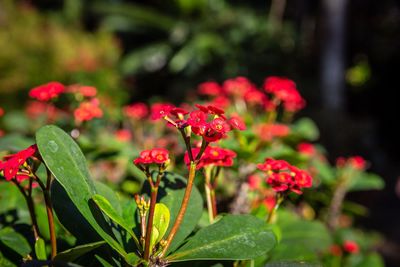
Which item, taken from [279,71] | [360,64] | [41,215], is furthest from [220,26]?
[41,215]

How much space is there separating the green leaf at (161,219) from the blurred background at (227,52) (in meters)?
6.21

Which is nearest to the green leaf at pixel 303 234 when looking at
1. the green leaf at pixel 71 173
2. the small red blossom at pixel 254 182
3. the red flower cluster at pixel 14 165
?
the small red blossom at pixel 254 182

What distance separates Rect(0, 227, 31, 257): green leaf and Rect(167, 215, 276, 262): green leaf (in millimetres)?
345

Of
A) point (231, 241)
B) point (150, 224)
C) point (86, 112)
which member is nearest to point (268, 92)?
point (86, 112)

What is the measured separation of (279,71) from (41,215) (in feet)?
27.5

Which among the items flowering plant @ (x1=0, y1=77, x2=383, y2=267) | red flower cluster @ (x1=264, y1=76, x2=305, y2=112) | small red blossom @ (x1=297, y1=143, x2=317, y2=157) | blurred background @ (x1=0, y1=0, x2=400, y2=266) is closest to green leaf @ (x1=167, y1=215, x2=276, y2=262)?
flowering plant @ (x1=0, y1=77, x2=383, y2=267)

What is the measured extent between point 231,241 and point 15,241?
0.49 meters

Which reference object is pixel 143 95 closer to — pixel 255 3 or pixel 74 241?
pixel 255 3

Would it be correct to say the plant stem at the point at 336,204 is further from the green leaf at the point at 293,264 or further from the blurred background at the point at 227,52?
the blurred background at the point at 227,52

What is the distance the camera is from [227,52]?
990cm

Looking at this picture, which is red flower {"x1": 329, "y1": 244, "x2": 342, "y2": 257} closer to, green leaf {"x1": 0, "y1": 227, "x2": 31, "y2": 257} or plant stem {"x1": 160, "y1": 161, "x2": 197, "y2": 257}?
plant stem {"x1": 160, "y1": 161, "x2": 197, "y2": 257}

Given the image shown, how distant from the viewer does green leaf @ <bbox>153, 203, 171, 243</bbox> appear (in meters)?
1.06

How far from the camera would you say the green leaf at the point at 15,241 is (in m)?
1.13

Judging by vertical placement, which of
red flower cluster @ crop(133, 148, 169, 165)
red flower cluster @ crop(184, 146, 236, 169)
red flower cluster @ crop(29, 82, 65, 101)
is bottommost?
red flower cluster @ crop(184, 146, 236, 169)
